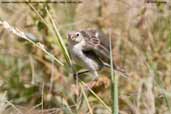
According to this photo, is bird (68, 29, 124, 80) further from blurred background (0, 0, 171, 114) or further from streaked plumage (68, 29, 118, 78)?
blurred background (0, 0, 171, 114)

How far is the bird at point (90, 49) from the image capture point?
327 cm

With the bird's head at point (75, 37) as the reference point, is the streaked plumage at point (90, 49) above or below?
below

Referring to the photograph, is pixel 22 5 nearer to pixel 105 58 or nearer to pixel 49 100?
pixel 49 100

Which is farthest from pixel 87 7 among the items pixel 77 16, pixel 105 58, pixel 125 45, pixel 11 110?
pixel 11 110

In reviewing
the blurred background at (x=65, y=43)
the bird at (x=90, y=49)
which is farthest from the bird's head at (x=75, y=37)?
the blurred background at (x=65, y=43)

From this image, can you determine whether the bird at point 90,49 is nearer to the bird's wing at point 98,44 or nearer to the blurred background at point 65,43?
the bird's wing at point 98,44

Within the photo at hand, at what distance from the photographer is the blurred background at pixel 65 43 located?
4.21m

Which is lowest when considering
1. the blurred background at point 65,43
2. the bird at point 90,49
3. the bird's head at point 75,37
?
the blurred background at point 65,43

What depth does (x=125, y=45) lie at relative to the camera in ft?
15.1

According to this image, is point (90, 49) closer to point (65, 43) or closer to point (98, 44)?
point (98, 44)

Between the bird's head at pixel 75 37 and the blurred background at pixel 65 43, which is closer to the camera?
the bird's head at pixel 75 37

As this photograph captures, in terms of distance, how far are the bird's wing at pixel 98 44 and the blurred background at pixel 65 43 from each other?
0.63 metres

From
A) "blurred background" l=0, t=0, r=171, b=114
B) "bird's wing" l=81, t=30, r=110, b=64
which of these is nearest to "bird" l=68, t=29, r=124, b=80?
"bird's wing" l=81, t=30, r=110, b=64

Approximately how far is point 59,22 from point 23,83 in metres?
0.57
